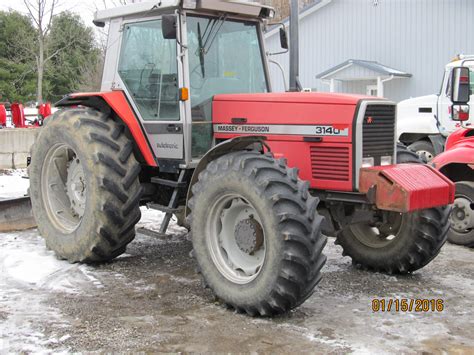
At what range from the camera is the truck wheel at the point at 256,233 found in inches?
181

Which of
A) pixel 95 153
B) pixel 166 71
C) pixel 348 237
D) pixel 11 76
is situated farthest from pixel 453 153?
pixel 11 76

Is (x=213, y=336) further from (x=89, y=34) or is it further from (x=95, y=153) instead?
(x=89, y=34)

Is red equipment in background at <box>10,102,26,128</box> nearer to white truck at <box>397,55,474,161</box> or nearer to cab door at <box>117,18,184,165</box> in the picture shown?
white truck at <box>397,55,474,161</box>

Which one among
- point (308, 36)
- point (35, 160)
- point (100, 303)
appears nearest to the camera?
point (100, 303)

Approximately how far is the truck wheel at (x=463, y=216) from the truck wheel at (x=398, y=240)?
6.17 ft

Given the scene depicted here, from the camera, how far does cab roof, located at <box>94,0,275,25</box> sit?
19.5 feet

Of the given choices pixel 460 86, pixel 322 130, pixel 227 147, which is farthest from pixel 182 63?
pixel 460 86

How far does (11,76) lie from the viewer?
34219mm

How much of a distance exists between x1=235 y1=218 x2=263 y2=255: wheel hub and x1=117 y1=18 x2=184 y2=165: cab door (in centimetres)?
135

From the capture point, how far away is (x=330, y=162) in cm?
545

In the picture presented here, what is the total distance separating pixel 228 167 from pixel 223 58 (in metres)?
1.68

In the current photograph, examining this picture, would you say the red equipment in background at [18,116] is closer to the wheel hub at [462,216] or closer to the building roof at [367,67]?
the building roof at [367,67]

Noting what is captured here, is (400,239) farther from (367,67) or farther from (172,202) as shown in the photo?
(367,67)

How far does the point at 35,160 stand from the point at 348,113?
11.8ft
